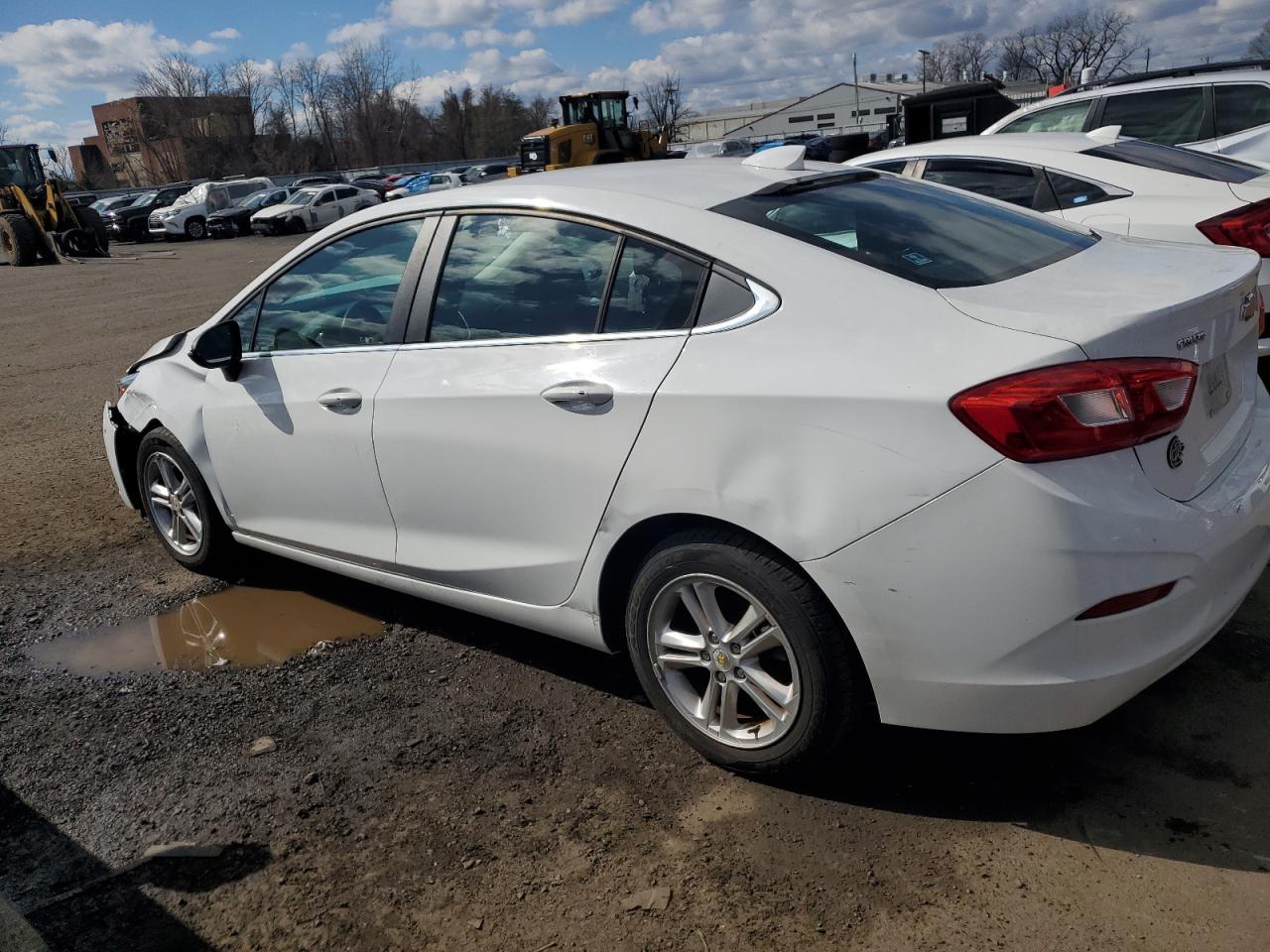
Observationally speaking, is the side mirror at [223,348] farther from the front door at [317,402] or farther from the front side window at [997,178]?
the front side window at [997,178]

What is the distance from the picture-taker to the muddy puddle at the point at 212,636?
13.3 ft

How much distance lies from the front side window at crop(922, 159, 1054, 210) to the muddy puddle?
430 cm

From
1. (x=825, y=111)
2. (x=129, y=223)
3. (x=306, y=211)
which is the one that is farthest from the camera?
(x=825, y=111)

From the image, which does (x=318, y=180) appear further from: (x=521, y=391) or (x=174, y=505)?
(x=521, y=391)

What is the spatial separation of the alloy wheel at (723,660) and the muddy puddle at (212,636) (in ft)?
5.33

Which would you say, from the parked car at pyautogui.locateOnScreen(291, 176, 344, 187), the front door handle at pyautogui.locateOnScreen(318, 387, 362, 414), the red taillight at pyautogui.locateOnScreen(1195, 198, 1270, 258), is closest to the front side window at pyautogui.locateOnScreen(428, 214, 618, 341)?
the front door handle at pyautogui.locateOnScreen(318, 387, 362, 414)

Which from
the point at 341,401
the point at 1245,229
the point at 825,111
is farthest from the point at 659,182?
the point at 825,111

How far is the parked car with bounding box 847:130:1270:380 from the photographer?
546 centimetres

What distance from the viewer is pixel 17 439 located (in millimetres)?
7762

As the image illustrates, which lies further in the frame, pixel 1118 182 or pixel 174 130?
pixel 174 130

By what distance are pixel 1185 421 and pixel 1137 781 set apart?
0.98m

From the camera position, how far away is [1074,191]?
6133mm

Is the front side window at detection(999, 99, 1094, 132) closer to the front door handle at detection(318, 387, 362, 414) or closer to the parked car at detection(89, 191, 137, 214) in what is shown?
the front door handle at detection(318, 387, 362, 414)

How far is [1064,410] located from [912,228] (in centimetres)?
97
